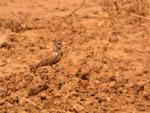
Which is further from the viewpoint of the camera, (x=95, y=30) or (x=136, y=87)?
(x=95, y=30)

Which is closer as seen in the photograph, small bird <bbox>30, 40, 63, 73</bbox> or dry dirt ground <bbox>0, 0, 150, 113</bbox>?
dry dirt ground <bbox>0, 0, 150, 113</bbox>

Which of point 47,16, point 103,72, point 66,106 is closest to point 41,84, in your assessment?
point 66,106

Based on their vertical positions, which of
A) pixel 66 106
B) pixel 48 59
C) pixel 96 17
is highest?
pixel 96 17

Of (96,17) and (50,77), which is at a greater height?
(96,17)

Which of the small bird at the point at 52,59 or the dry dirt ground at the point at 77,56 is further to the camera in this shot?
the small bird at the point at 52,59

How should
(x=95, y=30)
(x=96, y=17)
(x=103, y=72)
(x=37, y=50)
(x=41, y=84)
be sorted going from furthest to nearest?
(x=96, y=17)
(x=95, y=30)
(x=37, y=50)
(x=103, y=72)
(x=41, y=84)

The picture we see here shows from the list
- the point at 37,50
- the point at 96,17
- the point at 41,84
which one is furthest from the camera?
the point at 96,17

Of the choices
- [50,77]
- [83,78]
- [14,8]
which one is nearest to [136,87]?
[83,78]

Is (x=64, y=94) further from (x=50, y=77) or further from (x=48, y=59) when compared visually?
(x=48, y=59)
